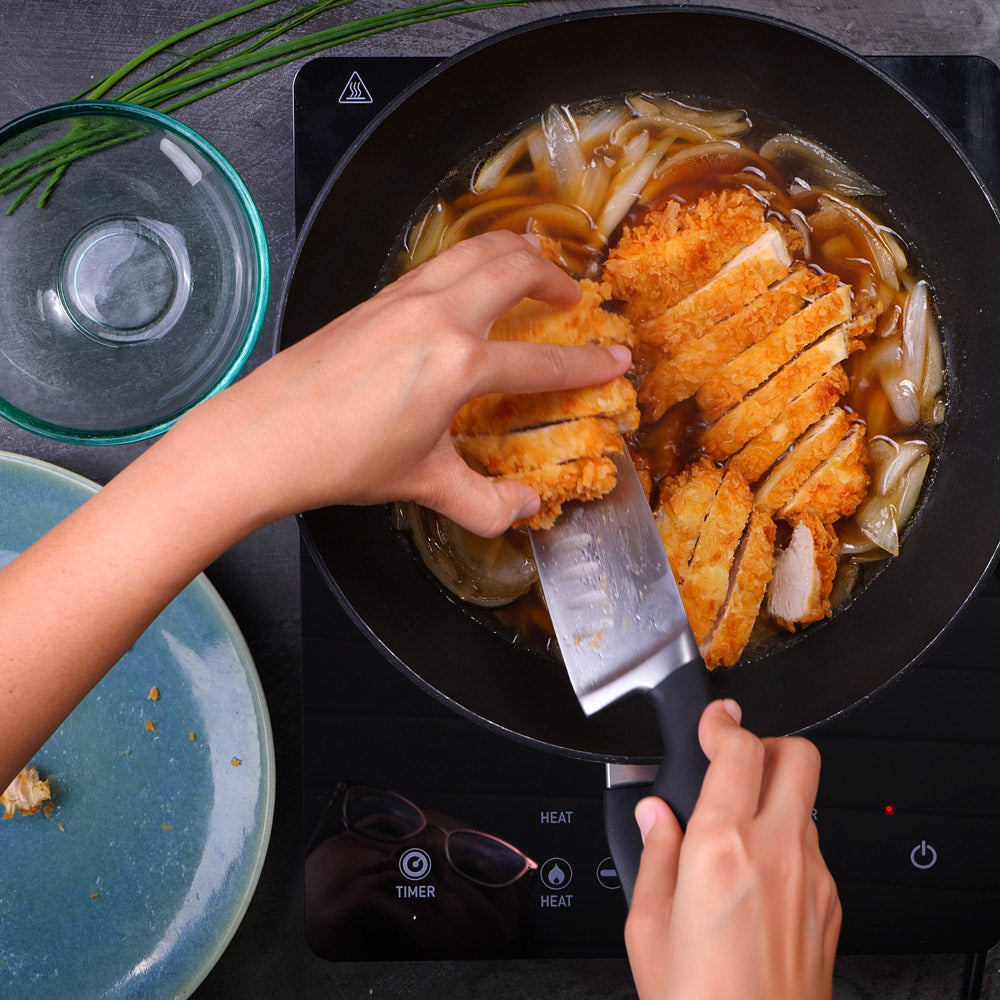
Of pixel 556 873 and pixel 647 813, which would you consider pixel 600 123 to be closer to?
pixel 647 813

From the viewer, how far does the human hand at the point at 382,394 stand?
947 mm

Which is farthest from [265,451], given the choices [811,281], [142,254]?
[811,281]

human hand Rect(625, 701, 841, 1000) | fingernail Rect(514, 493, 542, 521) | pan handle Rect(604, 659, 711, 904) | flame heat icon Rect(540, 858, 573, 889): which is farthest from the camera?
flame heat icon Rect(540, 858, 573, 889)

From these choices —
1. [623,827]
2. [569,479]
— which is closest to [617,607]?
[569,479]

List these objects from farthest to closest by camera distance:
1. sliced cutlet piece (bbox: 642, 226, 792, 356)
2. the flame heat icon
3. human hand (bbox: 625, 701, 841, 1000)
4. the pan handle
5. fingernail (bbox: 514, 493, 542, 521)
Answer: the flame heat icon
sliced cutlet piece (bbox: 642, 226, 792, 356)
fingernail (bbox: 514, 493, 542, 521)
the pan handle
human hand (bbox: 625, 701, 841, 1000)

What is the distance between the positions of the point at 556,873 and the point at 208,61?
58.9 inches

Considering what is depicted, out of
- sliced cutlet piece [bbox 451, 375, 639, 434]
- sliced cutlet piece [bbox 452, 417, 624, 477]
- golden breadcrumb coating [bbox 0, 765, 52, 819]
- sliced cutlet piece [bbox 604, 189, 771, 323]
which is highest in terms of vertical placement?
sliced cutlet piece [bbox 604, 189, 771, 323]

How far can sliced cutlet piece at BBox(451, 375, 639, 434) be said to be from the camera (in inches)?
46.9

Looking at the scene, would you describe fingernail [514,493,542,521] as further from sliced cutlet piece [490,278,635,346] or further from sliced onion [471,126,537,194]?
sliced onion [471,126,537,194]

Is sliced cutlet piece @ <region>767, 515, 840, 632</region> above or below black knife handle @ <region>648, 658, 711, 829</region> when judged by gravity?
above

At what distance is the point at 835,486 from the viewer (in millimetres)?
1356

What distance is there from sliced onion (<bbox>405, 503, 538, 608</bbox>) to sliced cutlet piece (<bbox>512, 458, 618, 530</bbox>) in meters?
0.17

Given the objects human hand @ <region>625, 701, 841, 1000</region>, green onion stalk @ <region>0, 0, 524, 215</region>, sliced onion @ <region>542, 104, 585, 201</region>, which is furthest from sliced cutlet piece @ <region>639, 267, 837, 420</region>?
green onion stalk @ <region>0, 0, 524, 215</region>

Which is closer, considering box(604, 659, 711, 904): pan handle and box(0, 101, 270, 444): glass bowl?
box(604, 659, 711, 904): pan handle
